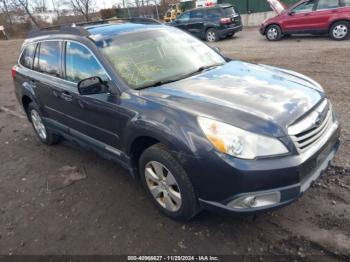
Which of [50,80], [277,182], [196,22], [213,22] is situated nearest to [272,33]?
[213,22]

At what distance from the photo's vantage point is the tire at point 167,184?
2.67 meters

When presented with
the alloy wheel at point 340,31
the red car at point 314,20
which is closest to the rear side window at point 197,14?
the red car at point 314,20

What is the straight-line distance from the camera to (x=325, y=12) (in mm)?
11977

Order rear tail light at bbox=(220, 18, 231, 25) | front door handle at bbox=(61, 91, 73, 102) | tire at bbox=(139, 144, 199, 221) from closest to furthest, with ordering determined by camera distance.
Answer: tire at bbox=(139, 144, 199, 221) < front door handle at bbox=(61, 91, 73, 102) < rear tail light at bbox=(220, 18, 231, 25)

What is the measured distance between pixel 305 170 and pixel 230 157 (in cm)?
62

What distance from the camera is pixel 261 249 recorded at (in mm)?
2617

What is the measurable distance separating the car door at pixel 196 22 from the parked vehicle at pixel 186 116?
12.7 meters

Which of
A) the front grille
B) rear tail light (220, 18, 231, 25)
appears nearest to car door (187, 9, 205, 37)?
rear tail light (220, 18, 231, 25)

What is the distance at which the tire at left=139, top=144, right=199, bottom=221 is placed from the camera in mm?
2666

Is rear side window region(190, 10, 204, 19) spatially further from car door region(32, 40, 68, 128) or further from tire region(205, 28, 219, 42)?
car door region(32, 40, 68, 128)

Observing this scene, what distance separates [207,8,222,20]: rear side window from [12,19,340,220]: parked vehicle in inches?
484

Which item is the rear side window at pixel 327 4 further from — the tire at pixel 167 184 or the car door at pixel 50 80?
the tire at pixel 167 184

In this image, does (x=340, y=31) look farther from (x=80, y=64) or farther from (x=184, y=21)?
(x=80, y=64)

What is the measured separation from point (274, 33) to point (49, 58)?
1167 cm
